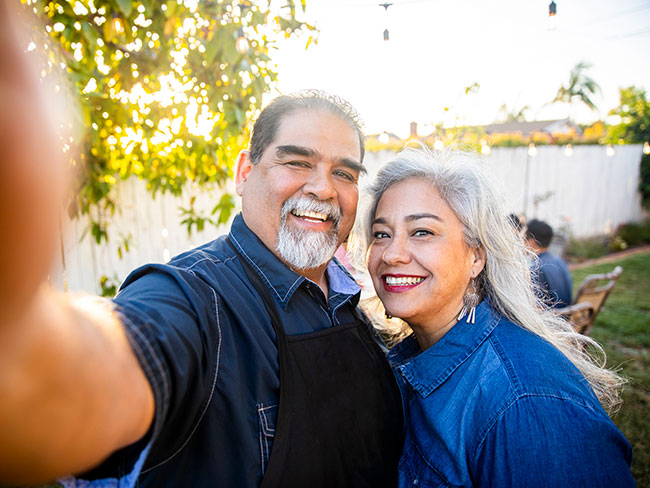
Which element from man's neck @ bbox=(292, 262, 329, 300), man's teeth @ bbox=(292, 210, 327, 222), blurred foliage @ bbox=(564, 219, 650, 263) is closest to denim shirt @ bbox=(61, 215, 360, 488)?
man's neck @ bbox=(292, 262, 329, 300)

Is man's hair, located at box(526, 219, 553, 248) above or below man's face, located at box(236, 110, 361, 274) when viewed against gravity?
below

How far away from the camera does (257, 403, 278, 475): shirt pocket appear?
1106 mm

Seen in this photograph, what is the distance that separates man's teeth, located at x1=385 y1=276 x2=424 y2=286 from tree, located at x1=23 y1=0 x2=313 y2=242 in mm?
1301

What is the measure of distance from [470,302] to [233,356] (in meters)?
1.07

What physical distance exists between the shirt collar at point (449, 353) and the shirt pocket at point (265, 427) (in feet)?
2.19

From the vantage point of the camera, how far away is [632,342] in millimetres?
5336

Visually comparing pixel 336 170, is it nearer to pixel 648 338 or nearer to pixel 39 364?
pixel 39 364

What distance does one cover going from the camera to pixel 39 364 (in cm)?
50

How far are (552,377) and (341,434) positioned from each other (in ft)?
2.25

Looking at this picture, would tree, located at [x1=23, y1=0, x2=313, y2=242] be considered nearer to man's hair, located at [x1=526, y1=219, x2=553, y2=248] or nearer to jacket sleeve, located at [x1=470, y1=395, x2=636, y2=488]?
jacket sleeve, located at [x1=470, y1=395, x2=636, y2=488]

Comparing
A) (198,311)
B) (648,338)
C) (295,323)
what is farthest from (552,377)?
(648,338)

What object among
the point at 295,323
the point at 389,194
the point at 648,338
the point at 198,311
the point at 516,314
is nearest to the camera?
the point at 198,311

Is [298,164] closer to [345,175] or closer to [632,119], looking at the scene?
[345,175]

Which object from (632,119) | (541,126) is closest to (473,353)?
(632,119)
